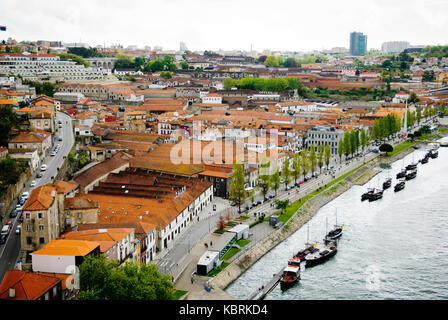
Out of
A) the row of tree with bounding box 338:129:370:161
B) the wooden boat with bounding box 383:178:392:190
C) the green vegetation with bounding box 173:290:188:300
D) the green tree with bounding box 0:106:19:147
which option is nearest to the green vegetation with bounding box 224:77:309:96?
the row of tree with bounding box 338:129:370:161

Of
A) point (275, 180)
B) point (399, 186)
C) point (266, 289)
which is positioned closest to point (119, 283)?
point (266, 289)

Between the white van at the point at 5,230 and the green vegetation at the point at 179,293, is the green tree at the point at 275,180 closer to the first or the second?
the green vegetation at the point at 179,293

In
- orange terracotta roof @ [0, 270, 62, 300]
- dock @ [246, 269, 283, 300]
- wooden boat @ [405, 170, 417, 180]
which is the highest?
orange terracotta roof @ [0, 270, 62, 300]

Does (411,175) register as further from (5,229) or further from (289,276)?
(5,229)

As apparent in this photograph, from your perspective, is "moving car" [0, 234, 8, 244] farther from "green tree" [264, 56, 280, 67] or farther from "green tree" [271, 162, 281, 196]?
"green tree" [264, 56, 280, 67]
